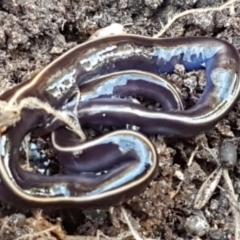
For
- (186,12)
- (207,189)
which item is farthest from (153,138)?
(186,12)

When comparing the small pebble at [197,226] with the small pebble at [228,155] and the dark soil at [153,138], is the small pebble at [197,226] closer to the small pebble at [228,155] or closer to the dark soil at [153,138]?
the dark soil at [153,138]

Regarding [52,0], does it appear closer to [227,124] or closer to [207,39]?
[207,39]

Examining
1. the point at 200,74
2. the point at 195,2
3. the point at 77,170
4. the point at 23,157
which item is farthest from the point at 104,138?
the point at 195,2

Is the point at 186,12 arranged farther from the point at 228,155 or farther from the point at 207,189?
the point at 207,189

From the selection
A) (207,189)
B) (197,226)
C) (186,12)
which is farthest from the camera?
(186,12)

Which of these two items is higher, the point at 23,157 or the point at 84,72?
the point at 84,72

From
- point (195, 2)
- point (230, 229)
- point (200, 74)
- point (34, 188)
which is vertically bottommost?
point (230, 229)
